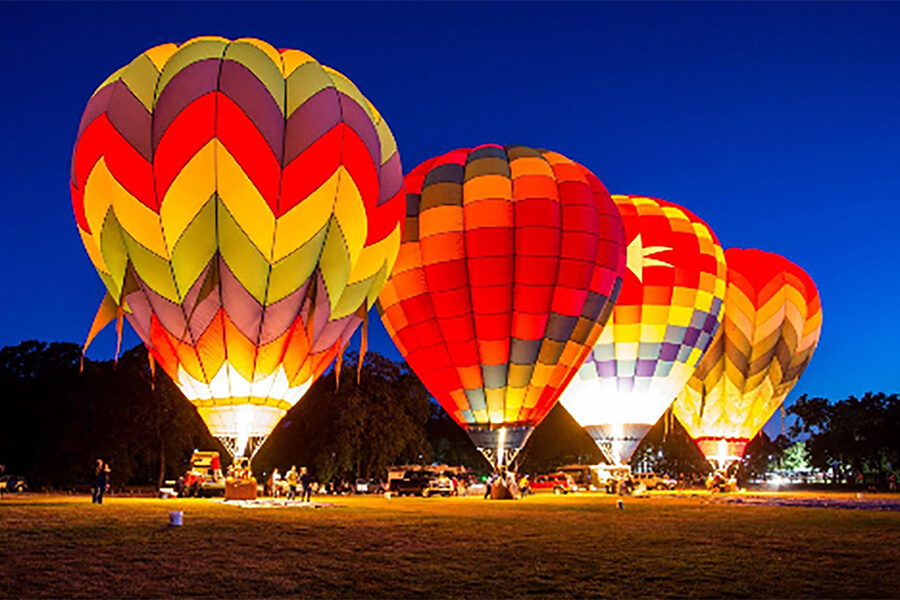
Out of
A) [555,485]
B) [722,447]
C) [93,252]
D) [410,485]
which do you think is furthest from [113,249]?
[555,485]

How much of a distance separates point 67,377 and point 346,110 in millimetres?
37595

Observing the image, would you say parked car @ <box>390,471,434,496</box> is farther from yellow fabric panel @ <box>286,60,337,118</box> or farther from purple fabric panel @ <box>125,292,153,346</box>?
yellow fabric panel @ <box>286,60,337,118</box>

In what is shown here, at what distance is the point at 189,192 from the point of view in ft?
53.1

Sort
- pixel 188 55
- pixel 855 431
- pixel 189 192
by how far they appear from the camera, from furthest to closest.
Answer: pixel 855 431 → pixel 188 55 → pixel 189 192

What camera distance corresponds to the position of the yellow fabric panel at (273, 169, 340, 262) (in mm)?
16625

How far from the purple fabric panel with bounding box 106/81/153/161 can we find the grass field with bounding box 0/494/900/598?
6696 mm

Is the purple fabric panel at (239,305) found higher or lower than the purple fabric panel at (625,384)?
higher

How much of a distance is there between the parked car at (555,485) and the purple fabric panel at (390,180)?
82.1 feet

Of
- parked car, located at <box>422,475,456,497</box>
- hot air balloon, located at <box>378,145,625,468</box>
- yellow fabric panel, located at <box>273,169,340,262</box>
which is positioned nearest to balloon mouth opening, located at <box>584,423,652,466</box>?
hot air balloon, located at <box>378,145,625,468</box>

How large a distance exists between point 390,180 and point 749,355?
18945 mm

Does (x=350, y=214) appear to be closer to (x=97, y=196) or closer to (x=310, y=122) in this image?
(x=310, y=122)

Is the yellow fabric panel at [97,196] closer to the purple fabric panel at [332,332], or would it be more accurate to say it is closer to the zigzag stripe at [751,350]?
the purple fabric panel at [332,332]

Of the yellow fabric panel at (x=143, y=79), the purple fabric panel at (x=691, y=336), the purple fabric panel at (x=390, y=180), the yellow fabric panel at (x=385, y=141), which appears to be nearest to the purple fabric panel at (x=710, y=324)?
the purple fabric panel at (x=691, y=336)

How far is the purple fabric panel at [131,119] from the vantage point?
16.6 meters
